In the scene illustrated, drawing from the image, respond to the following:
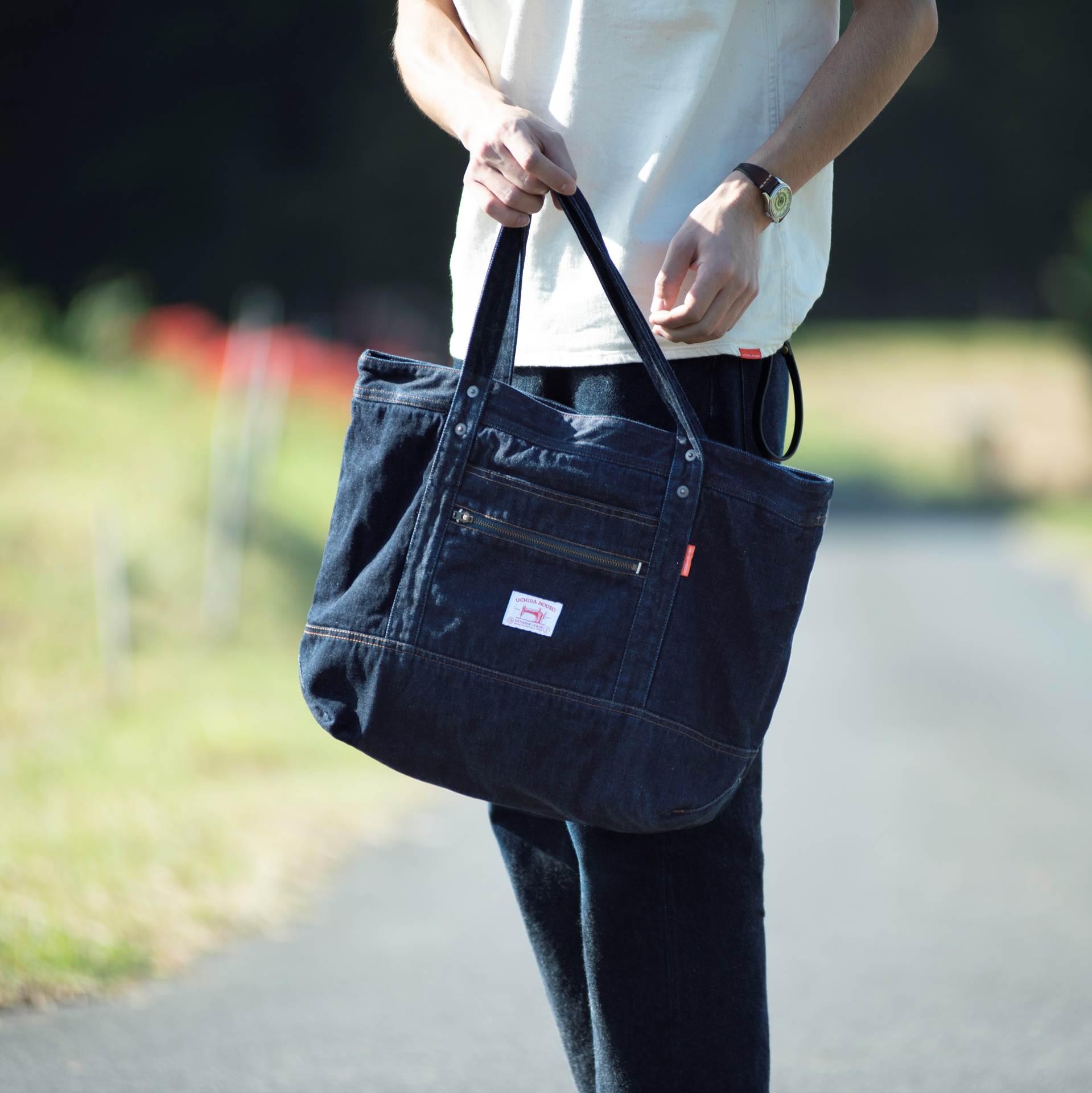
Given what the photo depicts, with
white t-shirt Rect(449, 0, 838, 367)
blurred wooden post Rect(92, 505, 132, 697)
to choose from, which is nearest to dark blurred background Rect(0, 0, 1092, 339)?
blurred wooden post Rect(92, 505, 132, 697)

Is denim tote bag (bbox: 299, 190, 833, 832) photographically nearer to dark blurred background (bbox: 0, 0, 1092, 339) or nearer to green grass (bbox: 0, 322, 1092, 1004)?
green grass (bbox: 0, 322, 1092, 1004)

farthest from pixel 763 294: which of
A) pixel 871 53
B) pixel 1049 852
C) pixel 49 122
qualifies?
pixel 49 122

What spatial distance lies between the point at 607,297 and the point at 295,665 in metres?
4.29

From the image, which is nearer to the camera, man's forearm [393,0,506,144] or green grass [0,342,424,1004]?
man's forearm [393,0,506,144]

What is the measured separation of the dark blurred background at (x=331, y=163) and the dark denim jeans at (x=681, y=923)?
16726 mm

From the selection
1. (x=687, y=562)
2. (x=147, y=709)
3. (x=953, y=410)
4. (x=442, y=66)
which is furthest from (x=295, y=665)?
(x=953, y=410)

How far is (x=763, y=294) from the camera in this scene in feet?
3.84

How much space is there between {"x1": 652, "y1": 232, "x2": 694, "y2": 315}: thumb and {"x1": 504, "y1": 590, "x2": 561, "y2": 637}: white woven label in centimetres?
26

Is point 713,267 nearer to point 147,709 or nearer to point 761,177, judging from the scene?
point 761,177

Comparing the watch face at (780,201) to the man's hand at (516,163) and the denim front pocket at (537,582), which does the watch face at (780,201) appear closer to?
the man's hand at (516,163)

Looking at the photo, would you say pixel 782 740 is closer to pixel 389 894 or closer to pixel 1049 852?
pixel 1049 852

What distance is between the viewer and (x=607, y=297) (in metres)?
1.14

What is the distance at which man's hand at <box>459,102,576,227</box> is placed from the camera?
42.4 inches

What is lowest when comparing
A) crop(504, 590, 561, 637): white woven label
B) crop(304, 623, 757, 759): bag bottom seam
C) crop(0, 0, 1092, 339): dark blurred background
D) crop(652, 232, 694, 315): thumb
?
crop(304, 623, 757, 759): bag bottom seam
